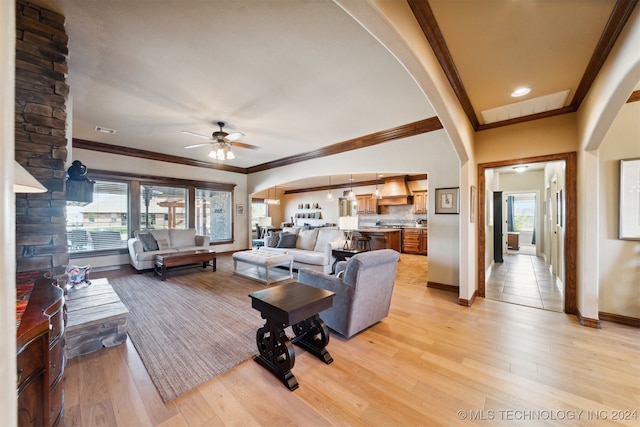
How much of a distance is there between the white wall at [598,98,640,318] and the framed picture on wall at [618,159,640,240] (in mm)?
→ 48

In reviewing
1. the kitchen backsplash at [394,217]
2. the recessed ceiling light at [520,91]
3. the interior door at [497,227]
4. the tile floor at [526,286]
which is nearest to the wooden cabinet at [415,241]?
the kitchen backsplash at [394,217]

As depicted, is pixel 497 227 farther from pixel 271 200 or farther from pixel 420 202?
pixel 271 200

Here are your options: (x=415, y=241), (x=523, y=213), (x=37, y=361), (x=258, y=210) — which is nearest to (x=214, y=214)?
(x=258, y=210)

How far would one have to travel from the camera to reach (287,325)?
190 centimetres

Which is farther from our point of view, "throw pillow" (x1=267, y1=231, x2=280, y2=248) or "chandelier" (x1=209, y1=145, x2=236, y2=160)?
"throw pillow" (x1=267, y1=231, x2=280, y2=248)

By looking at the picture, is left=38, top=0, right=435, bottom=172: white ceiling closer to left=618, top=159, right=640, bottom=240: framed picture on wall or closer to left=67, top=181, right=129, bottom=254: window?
left=67, top=181, right=129, bottom=254: window

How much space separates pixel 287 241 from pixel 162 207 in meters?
3.62

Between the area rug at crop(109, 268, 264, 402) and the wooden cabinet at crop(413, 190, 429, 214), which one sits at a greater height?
the wooden cabinet at crop(413, 190, 429, 214)

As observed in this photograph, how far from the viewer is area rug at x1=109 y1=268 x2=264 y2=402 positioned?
2080 mm

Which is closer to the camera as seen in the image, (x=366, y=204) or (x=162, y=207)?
(x=162, y=207)

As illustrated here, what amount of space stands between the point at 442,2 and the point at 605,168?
2.99 meters

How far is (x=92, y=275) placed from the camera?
5055 millimetres

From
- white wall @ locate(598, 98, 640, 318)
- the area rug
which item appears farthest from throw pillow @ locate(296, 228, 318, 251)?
white wall @ locate(598, 98, 640, 318)

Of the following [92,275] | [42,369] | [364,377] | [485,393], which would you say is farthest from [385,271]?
[92,275]
